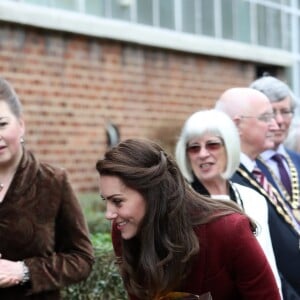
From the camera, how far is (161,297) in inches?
128

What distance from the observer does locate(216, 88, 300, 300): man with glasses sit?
14.4 ft

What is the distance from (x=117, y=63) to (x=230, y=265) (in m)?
6.50

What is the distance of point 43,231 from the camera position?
3994 mm

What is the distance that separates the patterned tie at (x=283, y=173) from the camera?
5.53 m

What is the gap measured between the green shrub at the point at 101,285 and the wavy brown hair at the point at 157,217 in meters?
1.79

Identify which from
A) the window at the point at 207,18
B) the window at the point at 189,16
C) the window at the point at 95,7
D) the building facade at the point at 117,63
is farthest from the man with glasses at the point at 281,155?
the window at the point at 207,18

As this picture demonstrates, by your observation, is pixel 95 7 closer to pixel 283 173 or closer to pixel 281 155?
pixel 281 155

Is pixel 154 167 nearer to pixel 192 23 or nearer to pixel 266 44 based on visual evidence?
pixel 192 23

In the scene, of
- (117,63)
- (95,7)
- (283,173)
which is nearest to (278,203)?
(283,173)

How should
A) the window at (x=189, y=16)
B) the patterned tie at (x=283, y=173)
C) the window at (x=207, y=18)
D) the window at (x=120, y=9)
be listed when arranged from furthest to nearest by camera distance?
the window at (x=207, y=18), the window at (x=189, y=16), the window at (x=120, y=9), the patterned tie at (x=283, y=173)

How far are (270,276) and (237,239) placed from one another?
20 centimetres

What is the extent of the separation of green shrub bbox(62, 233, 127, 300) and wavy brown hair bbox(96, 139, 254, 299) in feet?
5.88

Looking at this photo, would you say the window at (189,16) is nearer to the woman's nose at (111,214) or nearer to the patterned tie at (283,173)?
the patterned tie at (283,173)

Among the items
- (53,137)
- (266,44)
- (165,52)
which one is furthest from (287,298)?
(266,44)
